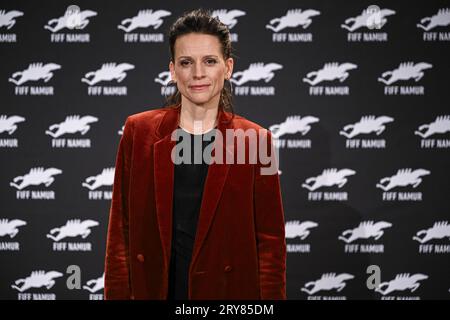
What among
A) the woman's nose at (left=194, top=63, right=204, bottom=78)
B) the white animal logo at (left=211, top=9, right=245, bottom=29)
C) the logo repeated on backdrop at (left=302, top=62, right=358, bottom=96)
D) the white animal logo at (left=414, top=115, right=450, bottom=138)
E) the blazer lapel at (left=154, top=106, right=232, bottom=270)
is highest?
Result: the white animal logo at (left=211, top=9, right=245, bottom=29)

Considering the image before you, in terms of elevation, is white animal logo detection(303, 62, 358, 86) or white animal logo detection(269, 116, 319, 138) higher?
white animal logo detection(303, 62, 358, 86)

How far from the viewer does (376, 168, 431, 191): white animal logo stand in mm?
2912

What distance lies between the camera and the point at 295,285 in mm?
2965

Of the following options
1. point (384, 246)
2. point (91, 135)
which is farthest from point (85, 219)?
point (384, 246)

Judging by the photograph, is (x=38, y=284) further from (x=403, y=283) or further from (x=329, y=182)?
(x=403, y=283)

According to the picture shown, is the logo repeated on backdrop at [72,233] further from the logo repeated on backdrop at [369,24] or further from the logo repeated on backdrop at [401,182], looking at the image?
the logo repeated on backdrop at [369,24]

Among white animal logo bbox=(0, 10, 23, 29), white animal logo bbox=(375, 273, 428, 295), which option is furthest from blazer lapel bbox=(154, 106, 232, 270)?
white animal logo bbox=(0, 10, 23, 29)

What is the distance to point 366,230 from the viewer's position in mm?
2922

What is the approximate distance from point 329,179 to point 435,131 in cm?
84

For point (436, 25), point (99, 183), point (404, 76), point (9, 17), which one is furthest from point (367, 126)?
point (9, 17)

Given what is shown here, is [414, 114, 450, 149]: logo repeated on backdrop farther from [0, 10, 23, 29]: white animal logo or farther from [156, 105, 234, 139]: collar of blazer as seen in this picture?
[0, 10, 23, 29]: white animal logo

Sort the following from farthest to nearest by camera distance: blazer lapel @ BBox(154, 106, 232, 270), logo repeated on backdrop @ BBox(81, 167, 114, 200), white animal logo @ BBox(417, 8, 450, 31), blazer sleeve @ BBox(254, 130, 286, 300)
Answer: logo repeated on backdrop @ BBox(81, 167, 114, 200)
white animal logo @ BBox(417, 8, 450, 31)
blazer sleeve @ BBox(254, 130, 286, 300)
blazer lapel @ BBox(154, 106, 232, 270)

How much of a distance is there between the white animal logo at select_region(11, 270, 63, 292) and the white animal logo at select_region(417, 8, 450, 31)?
3.22 m

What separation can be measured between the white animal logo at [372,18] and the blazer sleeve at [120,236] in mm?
2054
